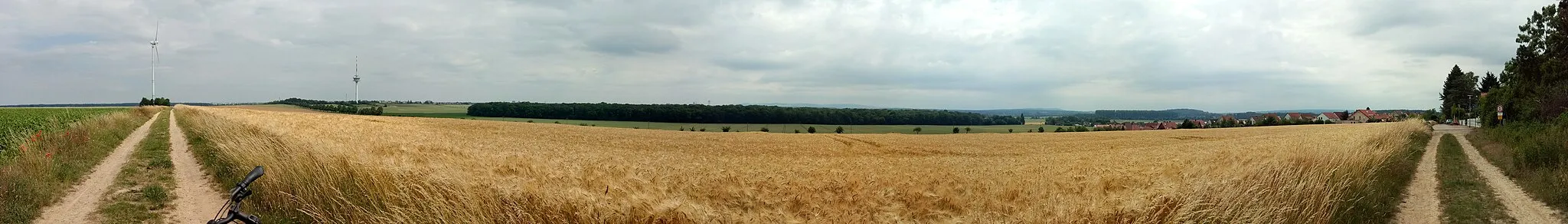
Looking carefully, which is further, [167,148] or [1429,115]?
[1429,115]

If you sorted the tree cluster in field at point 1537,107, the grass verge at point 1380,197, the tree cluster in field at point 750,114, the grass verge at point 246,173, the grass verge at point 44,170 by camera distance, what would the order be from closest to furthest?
the grass verge at point 246,173 → the grass verge at point 44,170 → the grass verge at point 1380,197 → the tree cluster in field at point 1537,107 → the tree cluster in field at point 750,114

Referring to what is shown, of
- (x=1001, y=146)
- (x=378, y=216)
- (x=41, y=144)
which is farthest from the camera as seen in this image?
(x=1001, y=146)

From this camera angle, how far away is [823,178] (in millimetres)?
6820

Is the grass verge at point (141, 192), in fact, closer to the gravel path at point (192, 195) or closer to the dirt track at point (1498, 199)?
the gravel path at point (192, 195)

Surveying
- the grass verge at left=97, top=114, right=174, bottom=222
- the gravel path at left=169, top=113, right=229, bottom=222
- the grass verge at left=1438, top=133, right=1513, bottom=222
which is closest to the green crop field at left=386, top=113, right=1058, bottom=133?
the grass verge at left=1438, top=133, right=1513, bottom=222

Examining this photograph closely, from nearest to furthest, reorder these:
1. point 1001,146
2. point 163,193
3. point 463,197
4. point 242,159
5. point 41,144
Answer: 1. point 463,197
2. point 163,193
3. point 242,159
4. point 41,144
5. point 1001,146

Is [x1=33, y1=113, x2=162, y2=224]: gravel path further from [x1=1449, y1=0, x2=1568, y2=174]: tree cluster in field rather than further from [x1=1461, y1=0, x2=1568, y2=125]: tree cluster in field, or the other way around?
[x1=1461, y1=0, x2=1568, y2=125]: tree cluster in field

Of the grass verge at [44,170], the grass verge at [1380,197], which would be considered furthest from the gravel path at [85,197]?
the grass verge at [1380,197]

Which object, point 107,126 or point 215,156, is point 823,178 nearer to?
point 215,156

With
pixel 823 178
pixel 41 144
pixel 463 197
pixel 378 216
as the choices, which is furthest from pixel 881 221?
pixel 41 144

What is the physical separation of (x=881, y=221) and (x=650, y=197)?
5.29 feet

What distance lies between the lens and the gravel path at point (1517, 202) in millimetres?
10352

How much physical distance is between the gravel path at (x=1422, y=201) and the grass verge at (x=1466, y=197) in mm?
99

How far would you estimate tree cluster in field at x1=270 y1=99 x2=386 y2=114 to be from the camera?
237ft
